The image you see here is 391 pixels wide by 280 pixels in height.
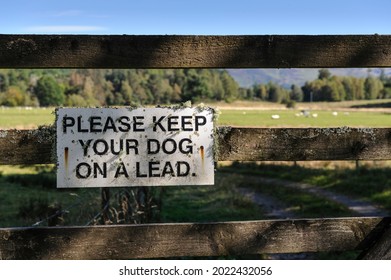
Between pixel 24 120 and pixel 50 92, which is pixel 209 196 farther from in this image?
pixel 50 92

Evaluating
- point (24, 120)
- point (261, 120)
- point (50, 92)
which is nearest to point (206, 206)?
point (24, 120)

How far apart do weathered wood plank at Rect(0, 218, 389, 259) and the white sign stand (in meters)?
0.31

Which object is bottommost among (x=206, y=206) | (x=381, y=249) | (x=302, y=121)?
(x=302, y=121)

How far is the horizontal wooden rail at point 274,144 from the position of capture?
316cm

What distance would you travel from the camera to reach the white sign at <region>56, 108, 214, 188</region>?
10.5ft

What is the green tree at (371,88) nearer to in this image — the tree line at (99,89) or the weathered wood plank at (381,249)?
the tree line at (99,89)

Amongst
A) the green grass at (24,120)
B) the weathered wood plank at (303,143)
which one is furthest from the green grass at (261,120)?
the weathered wood plank at (303,143)

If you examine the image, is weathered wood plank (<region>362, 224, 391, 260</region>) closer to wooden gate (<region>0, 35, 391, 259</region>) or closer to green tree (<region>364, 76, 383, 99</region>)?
wooden gate (<region>0, 35, 391, 259</region>)

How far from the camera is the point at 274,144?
3.27m

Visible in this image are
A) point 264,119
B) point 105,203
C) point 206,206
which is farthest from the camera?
point 264,119

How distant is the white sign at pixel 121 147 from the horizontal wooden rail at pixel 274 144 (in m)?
0.11

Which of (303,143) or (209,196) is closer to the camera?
(303,143)

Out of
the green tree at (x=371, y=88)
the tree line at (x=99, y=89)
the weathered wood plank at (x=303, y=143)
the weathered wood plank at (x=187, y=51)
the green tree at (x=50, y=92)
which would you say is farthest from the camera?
the green tree at (x=371, y=88)

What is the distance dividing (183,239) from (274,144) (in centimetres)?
83
